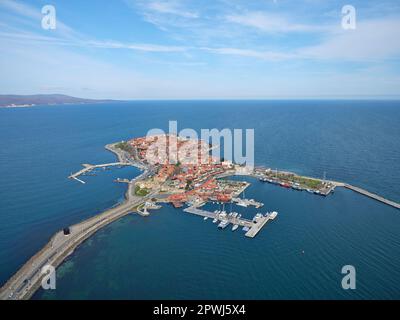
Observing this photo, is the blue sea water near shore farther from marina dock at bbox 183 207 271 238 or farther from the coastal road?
the coastal road

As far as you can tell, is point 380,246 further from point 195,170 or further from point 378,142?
point 378,142

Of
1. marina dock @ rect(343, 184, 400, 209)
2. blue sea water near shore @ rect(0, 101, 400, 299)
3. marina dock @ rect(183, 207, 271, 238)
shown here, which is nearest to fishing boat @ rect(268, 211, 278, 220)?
marina dock @ rect(183, 207, 271, 238)

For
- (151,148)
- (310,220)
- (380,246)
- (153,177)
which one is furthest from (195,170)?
(380,246)

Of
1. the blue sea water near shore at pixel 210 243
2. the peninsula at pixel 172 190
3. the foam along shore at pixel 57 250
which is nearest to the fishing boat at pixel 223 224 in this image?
the peninsula at pixel 172 190

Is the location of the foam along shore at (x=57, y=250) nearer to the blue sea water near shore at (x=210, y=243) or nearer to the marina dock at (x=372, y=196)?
the blue sea water near shore at (x=210, y=243)

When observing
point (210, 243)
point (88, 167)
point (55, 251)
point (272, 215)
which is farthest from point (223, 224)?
point (88, 167)
